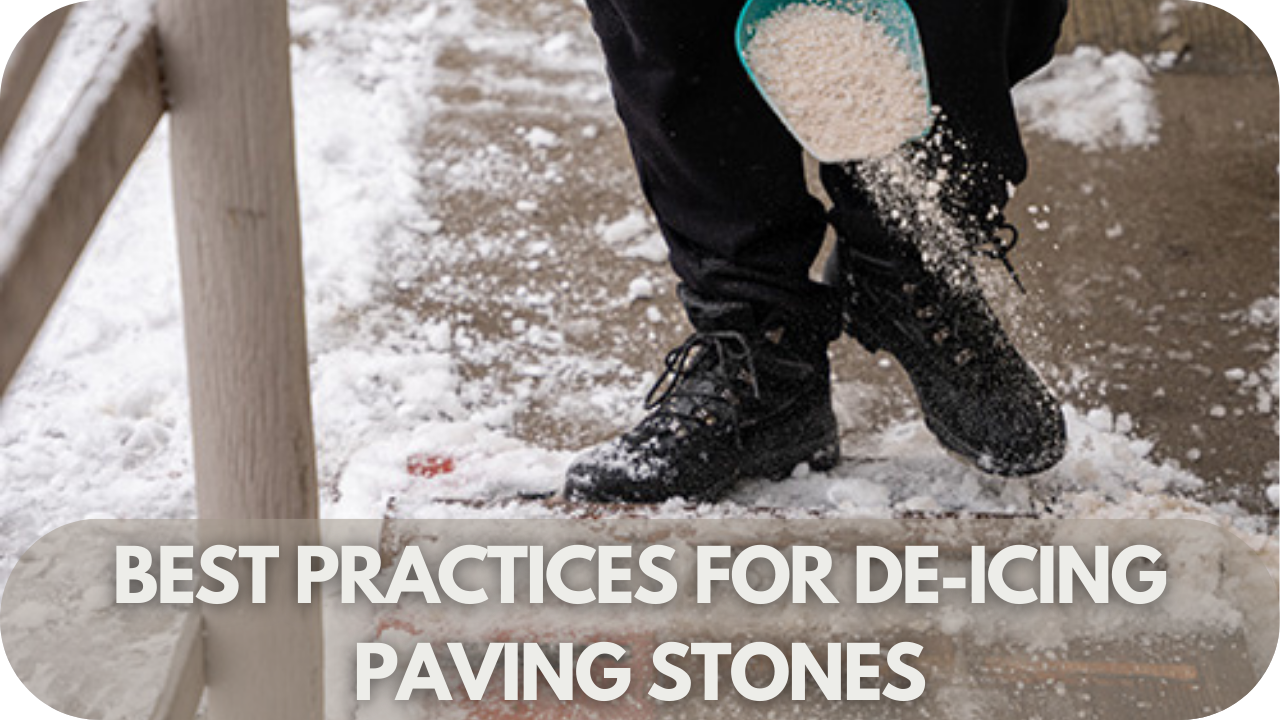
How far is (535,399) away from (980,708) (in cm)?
76

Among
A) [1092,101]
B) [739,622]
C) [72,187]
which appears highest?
[72,187]

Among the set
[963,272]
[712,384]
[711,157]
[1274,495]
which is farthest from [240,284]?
[1274,495]

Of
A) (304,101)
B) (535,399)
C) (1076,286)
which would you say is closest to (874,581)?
(535,399)

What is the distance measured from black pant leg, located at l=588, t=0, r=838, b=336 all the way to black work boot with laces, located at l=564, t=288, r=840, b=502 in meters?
0.04

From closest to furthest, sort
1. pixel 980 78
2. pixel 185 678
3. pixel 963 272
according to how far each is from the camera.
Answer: pixel 185 678 → pixel 980 78 → pixel 963 272

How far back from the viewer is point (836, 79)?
1.73 metres

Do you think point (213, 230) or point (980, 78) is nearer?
point (213, 230)

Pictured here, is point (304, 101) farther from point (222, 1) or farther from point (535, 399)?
point (222, 1)

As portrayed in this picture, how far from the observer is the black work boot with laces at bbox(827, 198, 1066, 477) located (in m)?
1.80

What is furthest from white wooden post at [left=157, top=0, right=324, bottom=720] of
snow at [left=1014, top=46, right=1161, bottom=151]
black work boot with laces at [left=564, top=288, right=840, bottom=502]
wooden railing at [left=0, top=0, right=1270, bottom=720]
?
snow at [left=1014, top=46, right=1161, bottom=151]

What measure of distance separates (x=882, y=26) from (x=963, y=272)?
28cm

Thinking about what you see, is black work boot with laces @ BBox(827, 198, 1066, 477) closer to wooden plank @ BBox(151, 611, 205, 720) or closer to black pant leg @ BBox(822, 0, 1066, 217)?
black pant leg @ BBox(822, 0, 1066, 217)

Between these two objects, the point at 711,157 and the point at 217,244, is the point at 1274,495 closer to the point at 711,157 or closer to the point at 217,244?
the point at 711,157

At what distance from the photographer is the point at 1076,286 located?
2.29m
